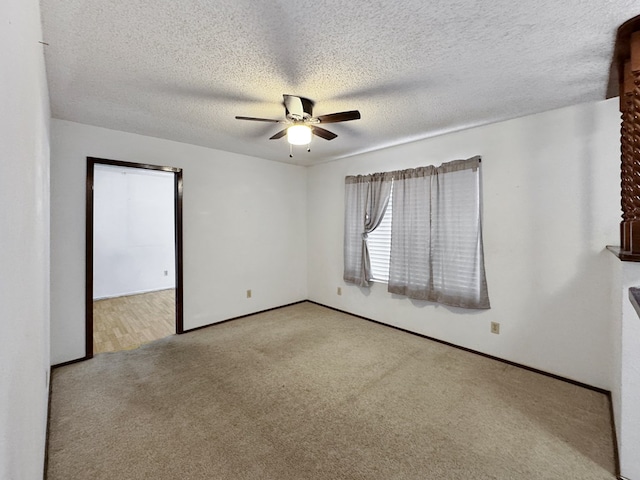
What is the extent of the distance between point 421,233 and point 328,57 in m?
2.31

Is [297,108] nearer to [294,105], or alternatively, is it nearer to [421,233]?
[294,105]

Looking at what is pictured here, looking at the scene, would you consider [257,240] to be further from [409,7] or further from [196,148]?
[409,7]

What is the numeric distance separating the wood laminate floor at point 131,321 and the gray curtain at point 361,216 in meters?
2.59

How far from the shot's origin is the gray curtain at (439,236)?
122 inches

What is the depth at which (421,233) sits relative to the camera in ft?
11.6

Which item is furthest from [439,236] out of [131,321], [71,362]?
[131,321]

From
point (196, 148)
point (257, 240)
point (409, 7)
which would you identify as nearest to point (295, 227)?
point (257, 240)

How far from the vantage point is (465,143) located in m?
3.21

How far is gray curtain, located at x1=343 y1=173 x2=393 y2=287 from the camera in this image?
3.96 metres

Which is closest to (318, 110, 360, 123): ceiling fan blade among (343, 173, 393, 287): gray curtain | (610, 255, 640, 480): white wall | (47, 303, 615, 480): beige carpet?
(343, 173, 393, 287): gray curtain

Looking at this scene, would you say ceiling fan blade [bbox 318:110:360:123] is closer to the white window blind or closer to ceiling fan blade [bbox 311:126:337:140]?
ceiling fan blade [bbox 311:126:337:140]

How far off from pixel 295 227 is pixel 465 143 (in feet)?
9.30

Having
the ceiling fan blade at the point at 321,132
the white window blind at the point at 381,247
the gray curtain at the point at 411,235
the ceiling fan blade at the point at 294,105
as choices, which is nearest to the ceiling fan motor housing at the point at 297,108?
the ceiling fan blade at the point at 294,105

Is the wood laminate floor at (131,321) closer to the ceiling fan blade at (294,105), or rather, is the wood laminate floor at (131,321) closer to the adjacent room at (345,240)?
the adjacent room at (345,240)
